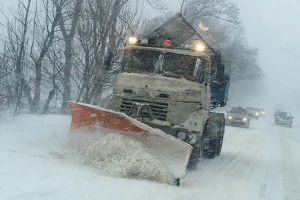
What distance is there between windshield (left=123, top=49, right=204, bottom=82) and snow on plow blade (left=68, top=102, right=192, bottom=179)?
1.95 meters

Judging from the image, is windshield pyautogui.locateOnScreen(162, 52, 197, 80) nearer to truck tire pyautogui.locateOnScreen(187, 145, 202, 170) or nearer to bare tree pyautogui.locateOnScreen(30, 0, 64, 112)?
truck tire pyautogui.locateOnScreen(187, 145, 202, 170)

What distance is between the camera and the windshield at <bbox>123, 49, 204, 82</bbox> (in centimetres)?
784

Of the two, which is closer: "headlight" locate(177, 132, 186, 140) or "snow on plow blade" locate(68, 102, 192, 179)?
"snow on plow blade" locate(68, 102, 192, 179)

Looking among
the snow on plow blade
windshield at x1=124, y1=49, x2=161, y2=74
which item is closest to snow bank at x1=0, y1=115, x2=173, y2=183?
the snow on plow blade

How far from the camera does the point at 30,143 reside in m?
7.62

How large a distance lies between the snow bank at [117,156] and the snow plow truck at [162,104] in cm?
19

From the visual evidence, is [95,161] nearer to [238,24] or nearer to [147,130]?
[147,130]

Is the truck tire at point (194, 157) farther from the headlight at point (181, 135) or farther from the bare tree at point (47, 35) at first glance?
the bare tree at point (47, 35)

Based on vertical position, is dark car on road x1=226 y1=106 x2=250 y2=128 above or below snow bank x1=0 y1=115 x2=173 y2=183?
below

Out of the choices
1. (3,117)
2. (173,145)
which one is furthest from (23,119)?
(173,145)

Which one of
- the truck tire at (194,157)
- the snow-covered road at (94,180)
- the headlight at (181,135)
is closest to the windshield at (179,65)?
the headlight at (181,135)

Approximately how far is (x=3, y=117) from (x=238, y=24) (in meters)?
19.9

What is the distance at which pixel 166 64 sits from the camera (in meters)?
7.95

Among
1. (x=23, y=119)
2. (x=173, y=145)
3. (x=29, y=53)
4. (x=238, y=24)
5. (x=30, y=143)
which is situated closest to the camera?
(x=173, y=145)
